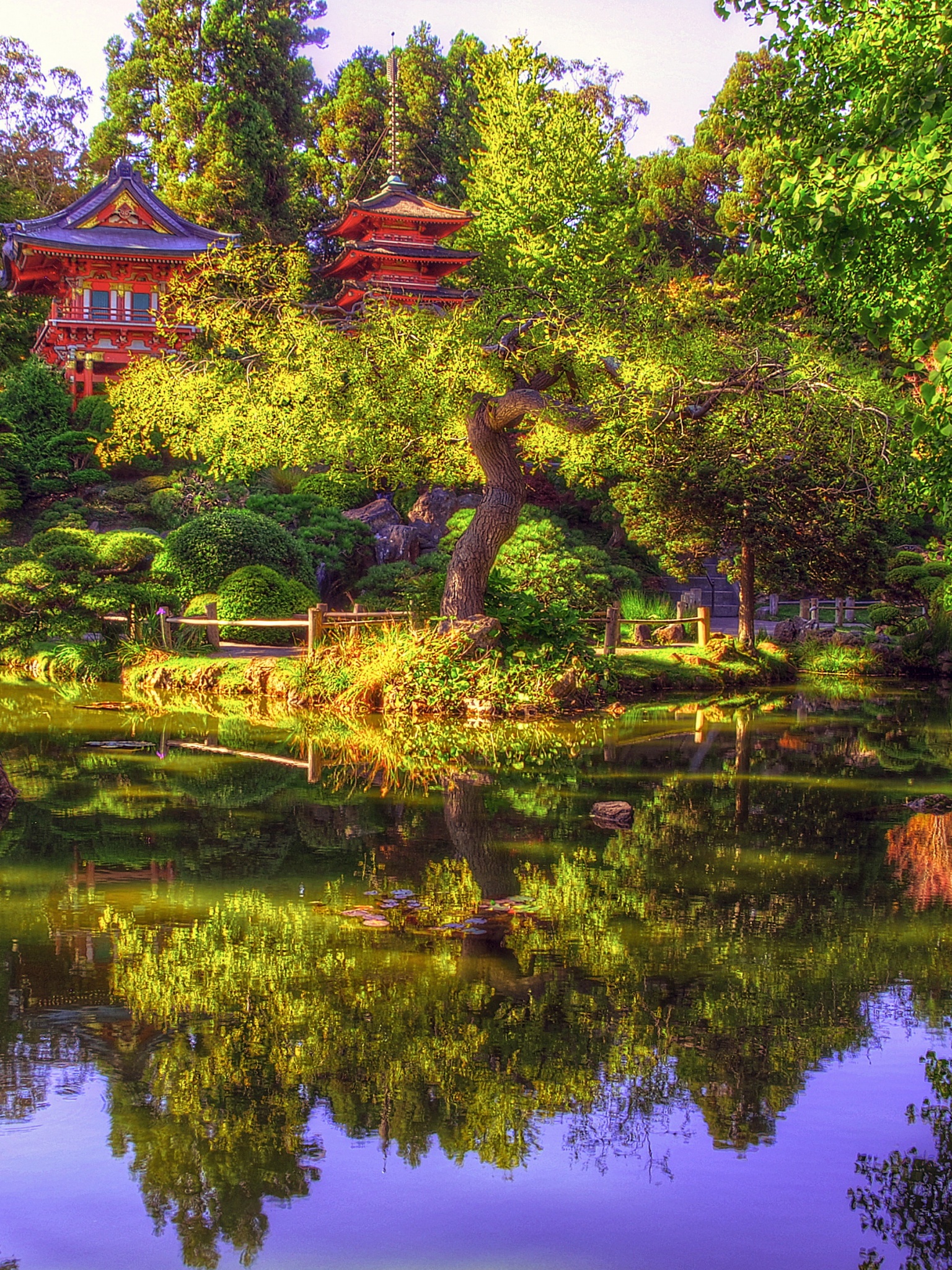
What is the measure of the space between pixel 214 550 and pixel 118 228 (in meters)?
16.3

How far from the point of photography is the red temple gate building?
108 feet

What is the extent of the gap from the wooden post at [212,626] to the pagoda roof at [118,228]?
1549cm

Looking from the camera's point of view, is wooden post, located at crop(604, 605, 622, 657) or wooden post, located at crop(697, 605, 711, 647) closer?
wooden post, located at crop(604, 605, 622, 657)

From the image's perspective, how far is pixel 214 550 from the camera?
20.6 metres

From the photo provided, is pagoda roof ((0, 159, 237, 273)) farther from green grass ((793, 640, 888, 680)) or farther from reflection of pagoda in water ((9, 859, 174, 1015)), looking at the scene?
reflection of pagoda in water ((9, 859, 174, 1015))

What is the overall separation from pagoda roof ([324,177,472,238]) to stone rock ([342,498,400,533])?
32.4ft

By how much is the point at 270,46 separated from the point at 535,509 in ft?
73.5

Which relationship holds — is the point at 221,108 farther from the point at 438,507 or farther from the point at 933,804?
the point at 933,804

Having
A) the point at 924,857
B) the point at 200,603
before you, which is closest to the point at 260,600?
the point at 200,603

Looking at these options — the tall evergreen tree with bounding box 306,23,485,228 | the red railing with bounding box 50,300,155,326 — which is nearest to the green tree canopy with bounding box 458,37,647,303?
the red railing with bounding box 50,300,155,326

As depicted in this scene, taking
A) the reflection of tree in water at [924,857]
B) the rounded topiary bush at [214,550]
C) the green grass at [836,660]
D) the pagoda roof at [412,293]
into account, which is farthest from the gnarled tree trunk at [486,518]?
the pagoda roof at [412,293]

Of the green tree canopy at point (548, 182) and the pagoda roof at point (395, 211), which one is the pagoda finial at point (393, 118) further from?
the green tree canopy at point (548, 182)

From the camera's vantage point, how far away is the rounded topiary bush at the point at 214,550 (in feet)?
67.3

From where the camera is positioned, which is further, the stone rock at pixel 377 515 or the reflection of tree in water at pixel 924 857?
the stone rock at pixel 377 515
